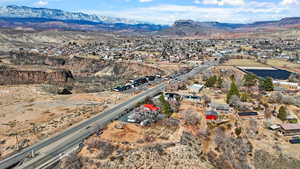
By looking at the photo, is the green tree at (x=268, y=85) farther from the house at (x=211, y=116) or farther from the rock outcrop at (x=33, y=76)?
the rock outcrop at (x=33, y=76)

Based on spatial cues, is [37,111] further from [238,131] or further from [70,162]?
[238,131]

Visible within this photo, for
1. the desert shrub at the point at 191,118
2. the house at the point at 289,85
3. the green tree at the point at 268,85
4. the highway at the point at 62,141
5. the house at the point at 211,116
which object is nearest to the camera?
the highway at the point at 62,141

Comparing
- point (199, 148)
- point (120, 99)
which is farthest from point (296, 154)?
point (120, 99)

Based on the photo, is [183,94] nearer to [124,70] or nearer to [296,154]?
[296,154]

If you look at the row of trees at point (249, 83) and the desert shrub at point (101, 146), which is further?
the row of trees at point (249, 83)

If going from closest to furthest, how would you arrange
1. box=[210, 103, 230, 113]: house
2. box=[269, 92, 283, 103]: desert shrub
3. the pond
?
box=[210, 103, 230, 113]: house < box=[269, 92, 283, 103]: desert shrub < the pond

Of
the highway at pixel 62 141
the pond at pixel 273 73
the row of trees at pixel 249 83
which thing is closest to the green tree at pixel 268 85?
the row of trees at pixel 249 83

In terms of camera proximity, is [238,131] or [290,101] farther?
[290,101]

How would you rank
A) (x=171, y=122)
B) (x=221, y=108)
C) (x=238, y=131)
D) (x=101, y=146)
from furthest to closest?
(x=221, y=108) < (x=171, y=122) < (x=238, y=131) < (x=101, y=146)

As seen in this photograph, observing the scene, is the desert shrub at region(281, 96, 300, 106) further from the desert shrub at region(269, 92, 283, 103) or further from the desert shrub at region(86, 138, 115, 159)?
the desert shrub at region(86, 138, 115, 159)

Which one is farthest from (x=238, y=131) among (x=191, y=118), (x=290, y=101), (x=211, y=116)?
(x=290, y=101)

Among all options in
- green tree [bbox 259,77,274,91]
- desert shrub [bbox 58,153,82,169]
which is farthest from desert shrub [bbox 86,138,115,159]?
green tree [bbox 259,77,274,91]
